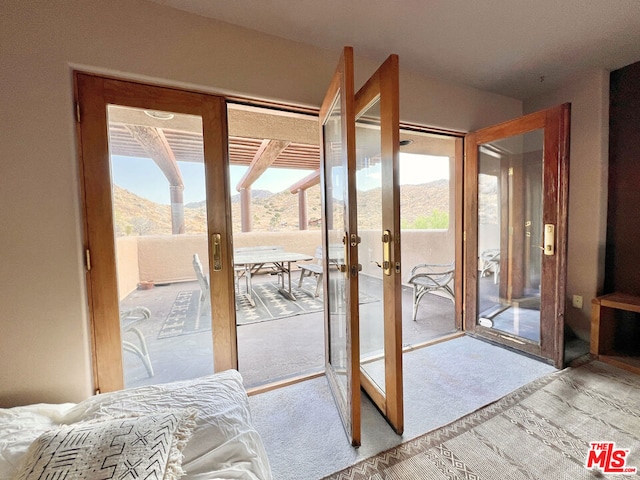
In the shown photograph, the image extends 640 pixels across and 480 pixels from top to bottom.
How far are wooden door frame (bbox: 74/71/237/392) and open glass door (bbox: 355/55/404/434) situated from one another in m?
0.98

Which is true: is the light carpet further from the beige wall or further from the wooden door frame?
the beige wall

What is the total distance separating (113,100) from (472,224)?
3017 mm

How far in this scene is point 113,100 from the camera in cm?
155

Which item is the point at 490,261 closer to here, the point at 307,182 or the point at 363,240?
the point at 363,240

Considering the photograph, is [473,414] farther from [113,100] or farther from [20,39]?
[20,39]

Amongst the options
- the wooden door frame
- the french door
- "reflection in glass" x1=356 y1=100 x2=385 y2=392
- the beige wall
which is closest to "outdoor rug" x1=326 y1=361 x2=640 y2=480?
the french door

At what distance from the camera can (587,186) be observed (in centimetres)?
252

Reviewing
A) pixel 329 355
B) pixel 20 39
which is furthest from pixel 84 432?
pixel 20 39

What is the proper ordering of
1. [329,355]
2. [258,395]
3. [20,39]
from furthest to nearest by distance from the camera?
[329,355]
[258,395]
[20,39]

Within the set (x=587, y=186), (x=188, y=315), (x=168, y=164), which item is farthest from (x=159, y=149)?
(x=587, y=186)

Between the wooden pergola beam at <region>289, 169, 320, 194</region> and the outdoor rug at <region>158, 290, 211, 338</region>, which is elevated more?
the wooden pergola beam at <region>289, 169, 320, 194</region>

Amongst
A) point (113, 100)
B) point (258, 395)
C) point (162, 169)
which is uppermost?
point (113, 100)

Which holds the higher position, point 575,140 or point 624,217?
point 575,140

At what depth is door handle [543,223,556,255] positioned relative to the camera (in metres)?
2.17
